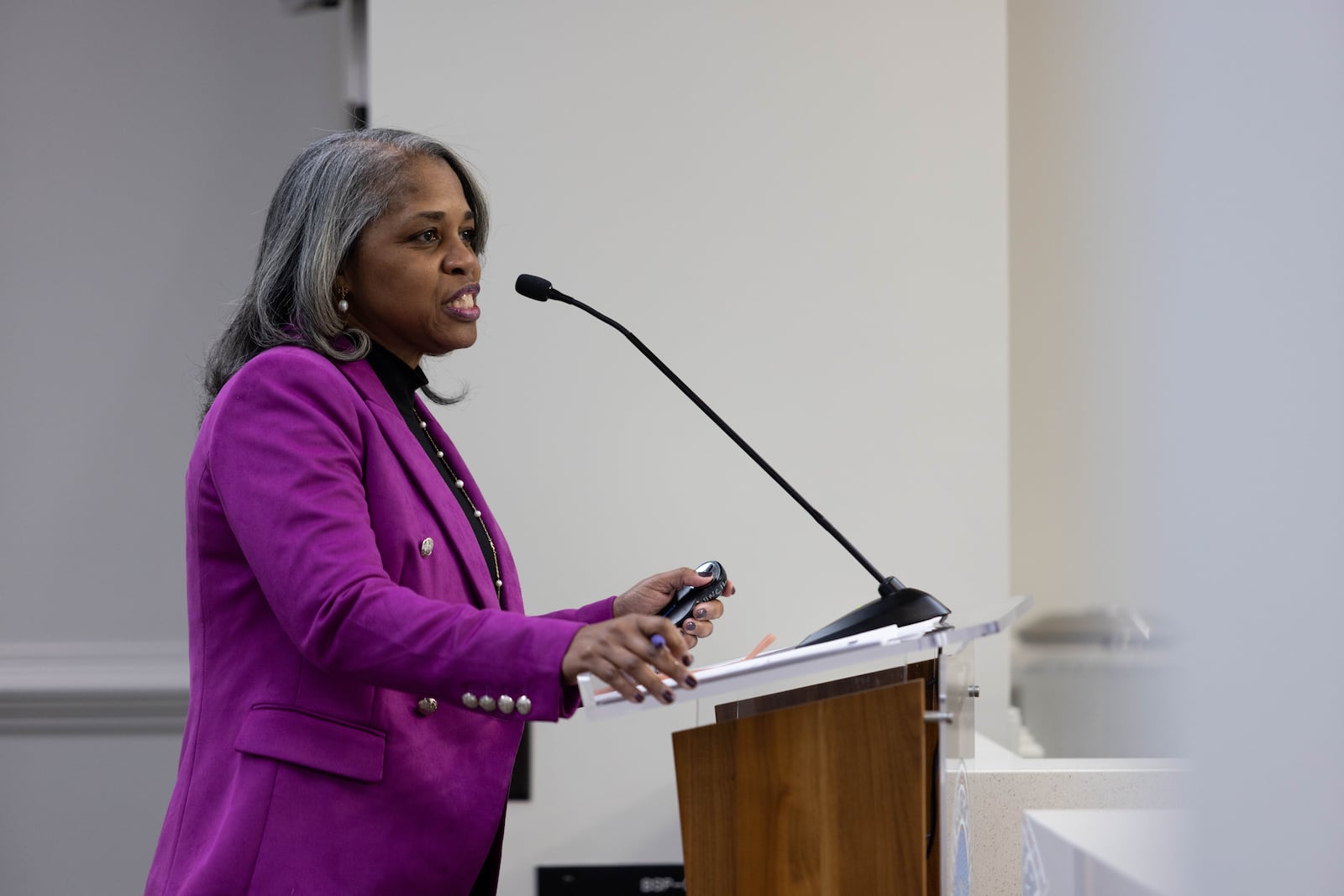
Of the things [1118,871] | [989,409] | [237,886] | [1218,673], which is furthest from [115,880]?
[1218,673]

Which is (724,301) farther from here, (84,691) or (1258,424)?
(1258,424)

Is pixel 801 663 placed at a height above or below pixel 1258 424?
below

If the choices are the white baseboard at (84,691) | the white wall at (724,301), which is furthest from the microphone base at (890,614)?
the white baseboard at (84,691)

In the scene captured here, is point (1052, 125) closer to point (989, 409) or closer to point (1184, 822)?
point (989, 409)

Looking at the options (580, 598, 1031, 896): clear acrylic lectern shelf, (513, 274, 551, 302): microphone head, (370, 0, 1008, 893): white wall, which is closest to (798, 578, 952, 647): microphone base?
(580, 598, 1031, 896): clear acrylic lectern shelf

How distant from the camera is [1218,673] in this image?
601 mm

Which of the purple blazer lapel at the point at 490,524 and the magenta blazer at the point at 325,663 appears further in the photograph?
the purple blazer lapel at the point at 490,524

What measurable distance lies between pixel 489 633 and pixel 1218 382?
630mm

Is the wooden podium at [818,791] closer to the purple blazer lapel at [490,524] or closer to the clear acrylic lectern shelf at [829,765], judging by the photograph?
the clear acrylic lectern shelf at [829,765]

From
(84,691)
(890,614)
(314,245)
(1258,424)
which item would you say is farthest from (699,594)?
(84,691)

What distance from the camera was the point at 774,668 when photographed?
0.92 m

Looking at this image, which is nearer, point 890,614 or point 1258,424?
point 1258,424

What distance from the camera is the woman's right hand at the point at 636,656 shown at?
37.4 inches

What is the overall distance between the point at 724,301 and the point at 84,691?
5.60 feet
